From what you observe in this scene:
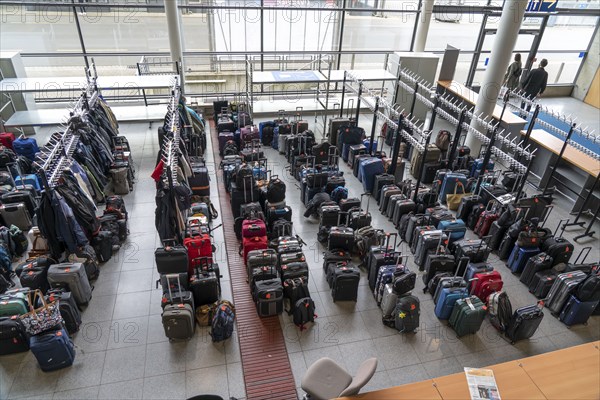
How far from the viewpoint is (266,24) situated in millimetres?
12469

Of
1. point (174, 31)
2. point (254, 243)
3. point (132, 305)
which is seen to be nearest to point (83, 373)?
point (132, 305)

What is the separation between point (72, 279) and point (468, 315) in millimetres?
5628

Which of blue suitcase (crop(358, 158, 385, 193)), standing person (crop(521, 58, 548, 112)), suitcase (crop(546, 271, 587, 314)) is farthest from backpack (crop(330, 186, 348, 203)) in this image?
standing person (crop(521, 58, 548, 112))

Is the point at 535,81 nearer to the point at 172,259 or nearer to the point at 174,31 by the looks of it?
the point at 174,31

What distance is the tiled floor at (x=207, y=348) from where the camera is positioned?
16.9ft

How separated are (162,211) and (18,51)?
8154 millimetres

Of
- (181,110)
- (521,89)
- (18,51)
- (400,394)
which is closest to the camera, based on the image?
(400,394)

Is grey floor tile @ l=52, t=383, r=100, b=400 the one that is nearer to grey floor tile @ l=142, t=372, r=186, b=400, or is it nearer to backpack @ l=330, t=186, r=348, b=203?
grey floor tile @ l=142, t=372, r=186, b=400

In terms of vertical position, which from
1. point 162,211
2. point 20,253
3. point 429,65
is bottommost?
point 20,253

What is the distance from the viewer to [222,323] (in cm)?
562

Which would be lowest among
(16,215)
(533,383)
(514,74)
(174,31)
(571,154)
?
(16,215)

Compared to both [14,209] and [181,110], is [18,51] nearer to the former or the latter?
[181,110]

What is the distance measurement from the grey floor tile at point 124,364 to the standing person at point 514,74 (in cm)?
1120

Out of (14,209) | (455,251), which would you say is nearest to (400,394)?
(455,251)
